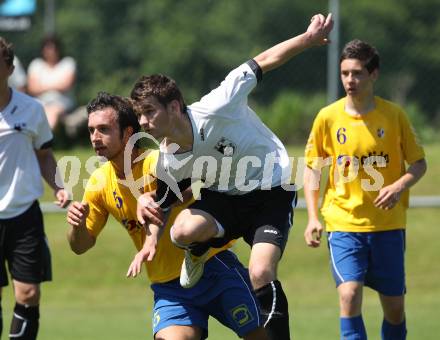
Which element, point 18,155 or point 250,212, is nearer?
point 250,212

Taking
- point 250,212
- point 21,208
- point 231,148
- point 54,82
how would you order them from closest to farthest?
point 231,148, point 250,212, point 21,208, point 54,82

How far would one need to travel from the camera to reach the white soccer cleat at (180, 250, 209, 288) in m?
5.68

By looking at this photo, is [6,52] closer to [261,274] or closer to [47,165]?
[47,165]

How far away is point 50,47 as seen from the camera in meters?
13.5

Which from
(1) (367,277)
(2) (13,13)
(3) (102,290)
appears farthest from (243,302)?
(2) (13,13)

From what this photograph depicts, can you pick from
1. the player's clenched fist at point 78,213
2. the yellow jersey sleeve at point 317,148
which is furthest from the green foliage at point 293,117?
the player's clenched fist at point 78,213

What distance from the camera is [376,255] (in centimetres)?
701

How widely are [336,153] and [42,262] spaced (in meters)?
2.11

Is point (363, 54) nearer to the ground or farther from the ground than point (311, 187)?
farther from the ground

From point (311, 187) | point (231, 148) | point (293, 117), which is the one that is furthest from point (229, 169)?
point (293, 117)

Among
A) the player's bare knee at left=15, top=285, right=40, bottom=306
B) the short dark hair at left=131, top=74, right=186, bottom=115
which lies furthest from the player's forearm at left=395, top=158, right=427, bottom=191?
the player's bare knee at left=15, top=285, right=40, bottom=306

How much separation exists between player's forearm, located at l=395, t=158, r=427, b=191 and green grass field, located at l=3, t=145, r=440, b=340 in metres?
2.42

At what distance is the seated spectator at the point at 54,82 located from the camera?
13508mm

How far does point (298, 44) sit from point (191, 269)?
1.39m
